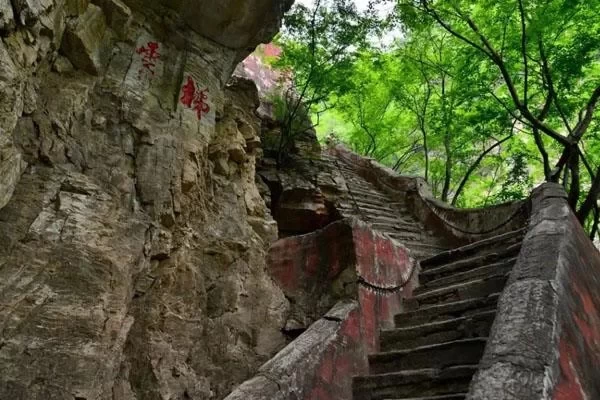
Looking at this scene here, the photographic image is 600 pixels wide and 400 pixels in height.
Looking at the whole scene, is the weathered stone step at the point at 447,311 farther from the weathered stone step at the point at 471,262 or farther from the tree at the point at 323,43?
the tree at the point at 323,43

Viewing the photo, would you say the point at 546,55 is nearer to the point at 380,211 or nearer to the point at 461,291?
the point at 380,211

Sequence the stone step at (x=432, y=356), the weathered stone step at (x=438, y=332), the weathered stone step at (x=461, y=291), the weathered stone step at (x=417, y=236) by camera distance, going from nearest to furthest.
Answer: the stone step at (x=432, y=356)
the weathered stone step at (x=438, y=332)
the weathered stone step at (x=461, y=291)
the weathered stone step at (x=417, y=236)

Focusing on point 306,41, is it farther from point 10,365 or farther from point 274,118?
point 10,365

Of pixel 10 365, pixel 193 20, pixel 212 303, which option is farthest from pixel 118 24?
pixel 10 365

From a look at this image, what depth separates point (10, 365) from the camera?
3.87 m

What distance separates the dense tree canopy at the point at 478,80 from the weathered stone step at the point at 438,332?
5.76m

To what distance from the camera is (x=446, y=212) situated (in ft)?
35.4

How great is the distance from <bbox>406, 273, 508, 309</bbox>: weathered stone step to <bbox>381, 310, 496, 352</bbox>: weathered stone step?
0.73 m

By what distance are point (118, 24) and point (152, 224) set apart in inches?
112

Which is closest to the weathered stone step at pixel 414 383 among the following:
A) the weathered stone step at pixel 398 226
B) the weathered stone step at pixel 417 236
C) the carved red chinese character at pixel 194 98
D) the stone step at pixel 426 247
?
the carved red chinese character at pixel 194 98

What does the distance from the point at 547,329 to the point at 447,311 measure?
2.07 m

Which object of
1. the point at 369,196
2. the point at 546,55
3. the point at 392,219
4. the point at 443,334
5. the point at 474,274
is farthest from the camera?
the point at 369,196

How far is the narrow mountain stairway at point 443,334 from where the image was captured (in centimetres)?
436

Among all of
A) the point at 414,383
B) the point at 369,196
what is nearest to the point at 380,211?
the point at 369,196
